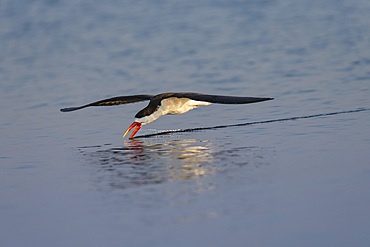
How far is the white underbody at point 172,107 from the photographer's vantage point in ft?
38.7

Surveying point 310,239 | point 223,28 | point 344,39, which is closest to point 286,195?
point 310,239

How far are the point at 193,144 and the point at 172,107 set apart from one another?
2027 millimetres

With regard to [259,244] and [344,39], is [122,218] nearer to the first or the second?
[259,244]

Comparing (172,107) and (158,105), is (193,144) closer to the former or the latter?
(158,105)

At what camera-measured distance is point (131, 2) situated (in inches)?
1412

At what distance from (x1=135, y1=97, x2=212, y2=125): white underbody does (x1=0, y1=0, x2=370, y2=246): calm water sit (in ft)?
0.85

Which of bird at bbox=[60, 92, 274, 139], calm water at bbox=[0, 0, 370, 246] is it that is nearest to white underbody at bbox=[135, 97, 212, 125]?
bird at bbox=[60, 92, 274, 139]

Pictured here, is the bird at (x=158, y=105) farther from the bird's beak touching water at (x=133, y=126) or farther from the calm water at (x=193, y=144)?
the calm water at (x=193, y=144)

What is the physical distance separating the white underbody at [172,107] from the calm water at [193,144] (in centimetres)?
26

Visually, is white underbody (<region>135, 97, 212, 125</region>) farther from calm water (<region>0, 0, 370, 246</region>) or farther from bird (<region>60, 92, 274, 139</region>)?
calm water (<region>0, 0, 370, 246</region>)

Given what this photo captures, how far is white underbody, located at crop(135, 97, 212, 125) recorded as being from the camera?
1179 cm

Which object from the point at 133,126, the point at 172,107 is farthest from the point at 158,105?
the point at 133,126

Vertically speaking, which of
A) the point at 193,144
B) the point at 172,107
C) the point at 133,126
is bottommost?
the point at 193,144

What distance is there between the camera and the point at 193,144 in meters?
10.1
